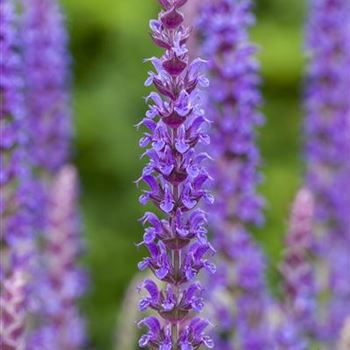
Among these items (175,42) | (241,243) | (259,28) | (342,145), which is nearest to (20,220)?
(241,243)

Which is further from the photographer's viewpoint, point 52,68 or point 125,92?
point 125,92

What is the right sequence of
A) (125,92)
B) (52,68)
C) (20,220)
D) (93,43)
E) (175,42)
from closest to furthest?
1. (175,42)
2. (20,220)
3. (52,68)
4. (125,92)
5. (93,43)

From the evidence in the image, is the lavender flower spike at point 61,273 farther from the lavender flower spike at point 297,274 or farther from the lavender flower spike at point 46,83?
the lavender flower spike at point 297,274

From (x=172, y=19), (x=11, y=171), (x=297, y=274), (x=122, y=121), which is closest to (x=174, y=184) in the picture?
(x=172, y=19)

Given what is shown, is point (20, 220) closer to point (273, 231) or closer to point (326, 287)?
point (326, 287)

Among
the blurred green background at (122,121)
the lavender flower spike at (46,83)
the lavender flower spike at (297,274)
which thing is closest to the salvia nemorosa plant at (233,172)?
the lavender flower spike at (297,274)

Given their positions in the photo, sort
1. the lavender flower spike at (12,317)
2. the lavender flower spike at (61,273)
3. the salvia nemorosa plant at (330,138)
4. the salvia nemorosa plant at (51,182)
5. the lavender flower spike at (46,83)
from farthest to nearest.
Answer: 1. the salvia nemorosa plant at (330,138)
2. the lavender flower spike at (46,83)
3. the salvia nemorosa plant at (51,182)
4. the lavender flower spike at (61,273)
5. the lavender flower spike at (12,317)
